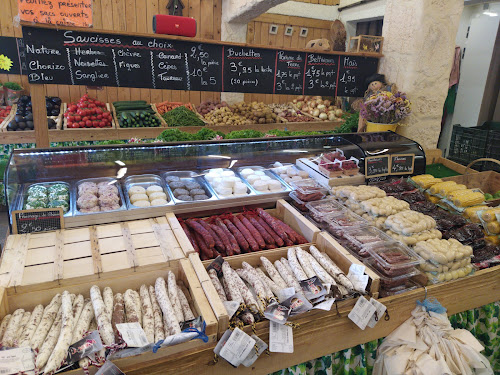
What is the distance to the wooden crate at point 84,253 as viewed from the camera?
2125 mm

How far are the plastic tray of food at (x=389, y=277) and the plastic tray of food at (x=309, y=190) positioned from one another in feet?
2.72

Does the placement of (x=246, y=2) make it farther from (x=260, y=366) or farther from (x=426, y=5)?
(x=260, y=366)

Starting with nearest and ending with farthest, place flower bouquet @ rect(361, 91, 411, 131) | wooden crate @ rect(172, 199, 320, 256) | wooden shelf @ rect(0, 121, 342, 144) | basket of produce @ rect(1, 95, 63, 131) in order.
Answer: wooden crate @ rect(172, 199, 320, 256) < flower bouquet @ rect(361, 91, 411, 131) < wooden shelf @ rect(0, 121, 342, 144) < basket of produce @ rect(1, 95, 63, 131)

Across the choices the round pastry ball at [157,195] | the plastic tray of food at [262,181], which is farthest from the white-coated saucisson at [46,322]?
the plastic tray of food at [262,181]

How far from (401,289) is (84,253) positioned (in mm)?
2123

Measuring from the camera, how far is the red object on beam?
393 cm

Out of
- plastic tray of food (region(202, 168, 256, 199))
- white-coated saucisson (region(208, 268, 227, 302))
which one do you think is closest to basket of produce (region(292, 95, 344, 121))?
plastic tray of food (region(202, 168, 256, 199))

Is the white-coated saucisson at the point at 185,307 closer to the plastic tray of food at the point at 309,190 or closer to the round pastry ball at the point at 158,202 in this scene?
the round pastry ball at the point at 158,202

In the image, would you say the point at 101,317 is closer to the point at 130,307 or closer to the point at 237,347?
the point at 130,307

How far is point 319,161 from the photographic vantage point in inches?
147

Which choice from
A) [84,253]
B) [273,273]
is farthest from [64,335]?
[273,273]

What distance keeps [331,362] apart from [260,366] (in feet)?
1.78

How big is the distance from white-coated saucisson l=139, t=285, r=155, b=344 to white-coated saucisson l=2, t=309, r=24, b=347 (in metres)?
0.61

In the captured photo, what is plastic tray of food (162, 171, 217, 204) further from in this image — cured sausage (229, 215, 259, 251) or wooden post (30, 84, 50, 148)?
wooden post (30, 84, 50, 148)
